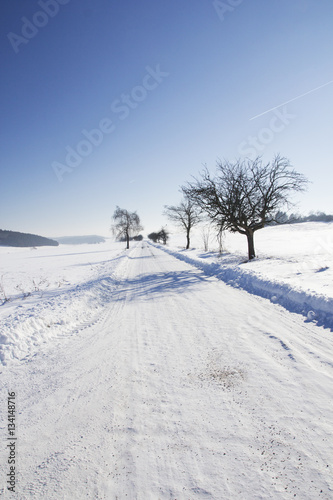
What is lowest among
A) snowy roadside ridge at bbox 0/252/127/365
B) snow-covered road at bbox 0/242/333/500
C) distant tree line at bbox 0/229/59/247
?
snow-covered road at bbox 0/242/333/500

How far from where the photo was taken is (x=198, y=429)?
7.19ft

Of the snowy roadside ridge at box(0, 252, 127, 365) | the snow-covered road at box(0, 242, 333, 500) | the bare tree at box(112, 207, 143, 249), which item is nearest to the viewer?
the snow-covered road at box(0, 242, 333, 500)

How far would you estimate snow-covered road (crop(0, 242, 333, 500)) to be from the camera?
5.71 feet

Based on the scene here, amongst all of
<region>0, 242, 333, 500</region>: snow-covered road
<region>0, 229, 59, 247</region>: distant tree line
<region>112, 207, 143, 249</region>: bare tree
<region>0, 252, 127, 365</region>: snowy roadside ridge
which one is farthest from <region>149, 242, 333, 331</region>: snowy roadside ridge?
<region>0, 229, 59, 247</region>: distant tree line

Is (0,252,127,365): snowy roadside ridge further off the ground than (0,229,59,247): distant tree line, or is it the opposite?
(0,229,59,247): distant tree line

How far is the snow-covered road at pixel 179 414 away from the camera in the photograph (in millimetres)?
1739

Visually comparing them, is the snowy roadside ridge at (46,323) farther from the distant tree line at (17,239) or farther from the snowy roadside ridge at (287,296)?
the distant tree line at (17,239)

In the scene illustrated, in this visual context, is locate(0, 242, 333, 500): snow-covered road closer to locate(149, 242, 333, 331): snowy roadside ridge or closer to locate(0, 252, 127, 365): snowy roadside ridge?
locate(0, 252, 127, 365): snowy roadside ridge

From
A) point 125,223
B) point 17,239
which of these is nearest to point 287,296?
point 125,223

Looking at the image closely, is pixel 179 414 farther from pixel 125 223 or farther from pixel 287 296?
pixel 125 223

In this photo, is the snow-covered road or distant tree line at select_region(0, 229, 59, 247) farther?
distant tree line at select_region(0, 229, 59, 247)

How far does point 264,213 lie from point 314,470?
43.0 ft

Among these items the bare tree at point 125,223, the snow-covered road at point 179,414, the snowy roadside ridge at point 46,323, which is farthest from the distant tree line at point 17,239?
the snow-covered road at point 179,414

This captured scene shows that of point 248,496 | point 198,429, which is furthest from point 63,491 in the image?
point 248,496
